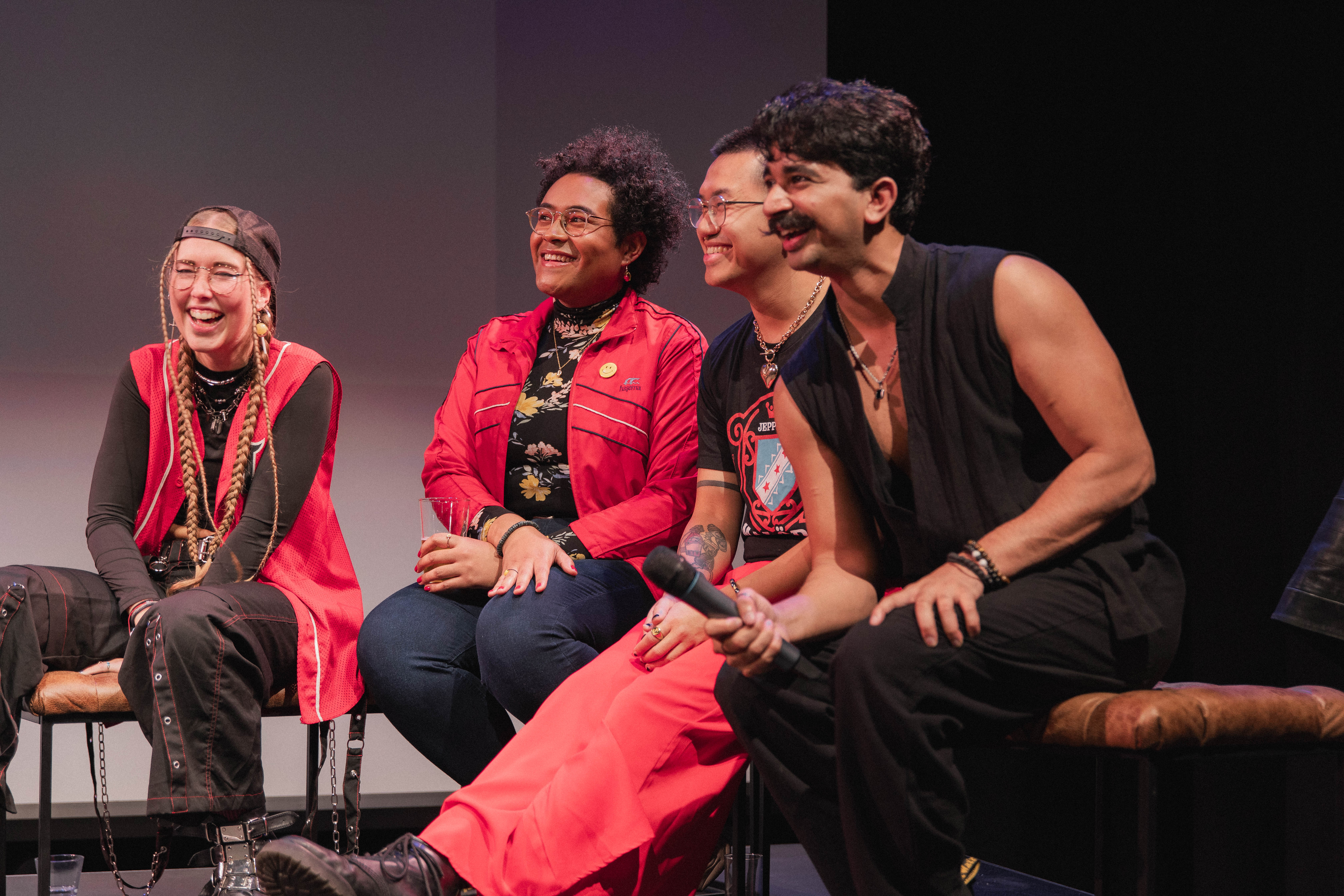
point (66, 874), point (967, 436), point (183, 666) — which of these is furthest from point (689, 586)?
point (66, 874)

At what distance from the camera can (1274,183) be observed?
257 centimetres

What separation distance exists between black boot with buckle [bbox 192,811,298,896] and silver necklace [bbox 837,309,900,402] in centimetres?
143

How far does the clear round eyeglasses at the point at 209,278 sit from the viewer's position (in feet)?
8.90

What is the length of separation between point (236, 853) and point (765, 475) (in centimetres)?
127

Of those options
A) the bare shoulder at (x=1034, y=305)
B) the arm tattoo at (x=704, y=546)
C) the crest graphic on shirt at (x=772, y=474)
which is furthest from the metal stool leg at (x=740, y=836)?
the bare shoulder at (x=1034, y=305)

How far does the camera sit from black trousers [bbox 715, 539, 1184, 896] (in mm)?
1470

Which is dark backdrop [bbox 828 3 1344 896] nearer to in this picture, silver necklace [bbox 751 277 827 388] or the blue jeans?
silver necklace [bbox 751 277 827 388]

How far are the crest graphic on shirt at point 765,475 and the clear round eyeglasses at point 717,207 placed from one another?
0.38 meters

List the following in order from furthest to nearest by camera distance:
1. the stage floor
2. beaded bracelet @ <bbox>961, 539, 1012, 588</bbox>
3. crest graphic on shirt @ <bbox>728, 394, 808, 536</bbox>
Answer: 1. the stage floor
2. crest graphic on shirt @ <bbox>728, 394, 808, 536</bbox>
3. beaded bracelet @ <bbox>961, 539, 1012, 588</bbox>

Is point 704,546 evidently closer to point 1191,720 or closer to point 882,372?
point 882,372

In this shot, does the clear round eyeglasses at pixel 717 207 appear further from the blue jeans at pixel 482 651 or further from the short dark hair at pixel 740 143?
the blue jeans at pixel 482 651

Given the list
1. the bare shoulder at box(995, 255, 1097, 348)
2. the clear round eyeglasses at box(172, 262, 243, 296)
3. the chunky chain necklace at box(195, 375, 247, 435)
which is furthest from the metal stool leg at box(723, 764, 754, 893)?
the clear round eyeglasses at box(172, 262, 243, 296)

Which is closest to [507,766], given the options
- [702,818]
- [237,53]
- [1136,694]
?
[702,818]

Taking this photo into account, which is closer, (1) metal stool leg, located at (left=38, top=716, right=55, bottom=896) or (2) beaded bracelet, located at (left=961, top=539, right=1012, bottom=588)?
(2) beaded bracelet, located at (left=961, top=539, right=1012, bottom=588)
